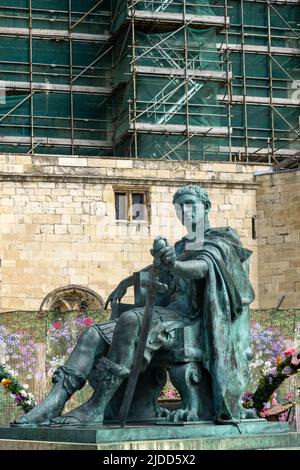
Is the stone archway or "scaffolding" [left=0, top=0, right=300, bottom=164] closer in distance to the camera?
the stone archway

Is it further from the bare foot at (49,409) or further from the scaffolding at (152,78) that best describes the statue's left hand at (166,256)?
the scaffolding at (152,78)

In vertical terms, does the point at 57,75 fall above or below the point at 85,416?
above

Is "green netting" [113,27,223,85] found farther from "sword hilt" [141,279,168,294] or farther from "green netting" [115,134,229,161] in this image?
"sword hilt" [141,279,168,294]

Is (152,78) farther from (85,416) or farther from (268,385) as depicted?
(85,416)

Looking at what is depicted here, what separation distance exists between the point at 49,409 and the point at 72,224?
20715mm

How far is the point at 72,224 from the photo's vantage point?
30.1 m

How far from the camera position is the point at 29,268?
1168 inches

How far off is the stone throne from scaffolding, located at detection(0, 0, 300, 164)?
2311 cm

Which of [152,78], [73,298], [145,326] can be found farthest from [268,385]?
[152,78]

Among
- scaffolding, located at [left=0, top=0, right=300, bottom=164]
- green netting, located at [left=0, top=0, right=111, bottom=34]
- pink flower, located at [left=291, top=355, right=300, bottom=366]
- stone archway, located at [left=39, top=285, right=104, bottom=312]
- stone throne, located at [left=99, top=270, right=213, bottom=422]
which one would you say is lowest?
stone throne, located at [left=99, top=270, right=213, bottom=422]

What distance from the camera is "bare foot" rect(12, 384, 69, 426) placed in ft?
30.8

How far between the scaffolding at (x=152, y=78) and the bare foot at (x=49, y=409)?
2344 centimetres

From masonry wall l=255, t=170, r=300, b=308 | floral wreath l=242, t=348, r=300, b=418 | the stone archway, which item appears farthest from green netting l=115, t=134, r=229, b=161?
floral wreath l=242, t=348, r=300, b=418
